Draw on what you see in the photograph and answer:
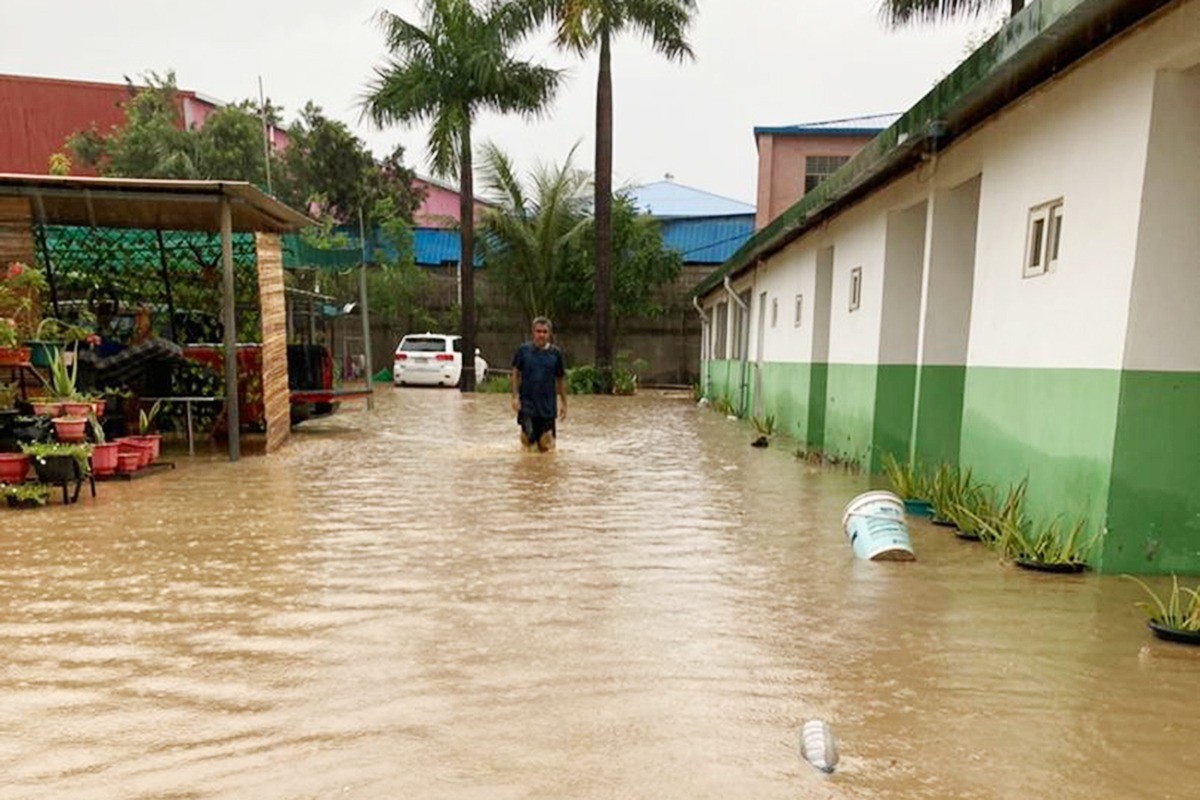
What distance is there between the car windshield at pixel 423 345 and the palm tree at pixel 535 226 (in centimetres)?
310

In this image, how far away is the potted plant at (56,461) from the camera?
685 cm

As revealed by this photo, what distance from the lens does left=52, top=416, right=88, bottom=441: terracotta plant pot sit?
7137mm

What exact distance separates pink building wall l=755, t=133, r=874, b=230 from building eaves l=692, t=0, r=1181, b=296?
14408 millimetres


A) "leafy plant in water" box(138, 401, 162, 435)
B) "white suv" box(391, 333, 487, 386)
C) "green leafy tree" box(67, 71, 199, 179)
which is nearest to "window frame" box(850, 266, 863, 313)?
"leafy plant in water" box(138, 401, 162, 435)

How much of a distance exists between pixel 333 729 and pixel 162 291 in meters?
11.1

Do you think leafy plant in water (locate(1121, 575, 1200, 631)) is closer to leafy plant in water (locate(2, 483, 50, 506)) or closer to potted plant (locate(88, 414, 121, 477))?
leafy plant in water (locate(2, 483, 50, 506))

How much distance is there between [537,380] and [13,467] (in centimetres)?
531

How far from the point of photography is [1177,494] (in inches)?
187

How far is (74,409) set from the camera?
7363mm

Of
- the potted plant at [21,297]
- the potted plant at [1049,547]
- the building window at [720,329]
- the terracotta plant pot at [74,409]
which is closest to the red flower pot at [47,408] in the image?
the terracotta plant pot at [74,409]

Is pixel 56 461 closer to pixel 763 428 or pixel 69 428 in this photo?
pixel 69 428

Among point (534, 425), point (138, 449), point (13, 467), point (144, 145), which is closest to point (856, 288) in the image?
point (534, 425)

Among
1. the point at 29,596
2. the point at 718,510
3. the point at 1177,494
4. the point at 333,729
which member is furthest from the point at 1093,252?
the point at 29,596

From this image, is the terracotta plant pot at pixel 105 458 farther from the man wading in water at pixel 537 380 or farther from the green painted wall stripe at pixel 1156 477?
the green painted wall stripe at pixel 1156 477
